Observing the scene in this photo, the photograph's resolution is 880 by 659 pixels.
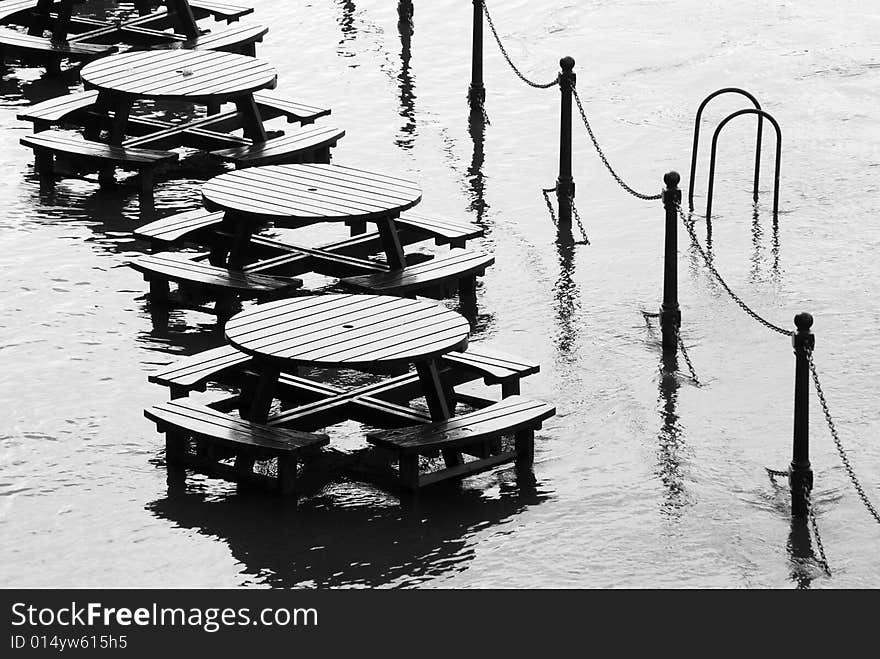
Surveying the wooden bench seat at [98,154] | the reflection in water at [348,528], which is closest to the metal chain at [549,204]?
the wooden bench seat at [98,154]

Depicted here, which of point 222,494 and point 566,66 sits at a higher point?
point 566,66

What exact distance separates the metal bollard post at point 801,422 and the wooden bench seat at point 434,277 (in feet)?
11.7

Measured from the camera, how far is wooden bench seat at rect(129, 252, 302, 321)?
11.8 meters

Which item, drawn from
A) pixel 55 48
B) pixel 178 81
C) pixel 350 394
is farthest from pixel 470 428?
pixel 55 48

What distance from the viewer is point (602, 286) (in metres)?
12.7

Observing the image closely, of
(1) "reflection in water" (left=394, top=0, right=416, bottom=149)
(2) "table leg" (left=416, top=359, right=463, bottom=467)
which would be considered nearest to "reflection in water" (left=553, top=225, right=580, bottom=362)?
(2) "table leg" (left=416, top=359, right=463, bottom=467)

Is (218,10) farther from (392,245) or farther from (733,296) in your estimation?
(733,296)

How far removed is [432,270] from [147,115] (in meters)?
5.96

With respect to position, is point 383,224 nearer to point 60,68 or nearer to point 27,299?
point 27,299

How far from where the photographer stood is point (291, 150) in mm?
14555

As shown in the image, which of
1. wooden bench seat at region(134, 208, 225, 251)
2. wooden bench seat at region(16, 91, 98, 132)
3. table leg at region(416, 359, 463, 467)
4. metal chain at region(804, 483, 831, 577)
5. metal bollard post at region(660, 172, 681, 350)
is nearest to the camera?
metal chain at region(804, 483, 831, 577)

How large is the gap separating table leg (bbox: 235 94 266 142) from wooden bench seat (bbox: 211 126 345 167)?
0.12 m

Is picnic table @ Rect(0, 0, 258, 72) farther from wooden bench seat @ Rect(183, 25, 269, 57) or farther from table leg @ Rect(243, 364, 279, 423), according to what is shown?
table leg @ Rect(243, 364, 279, 423)
